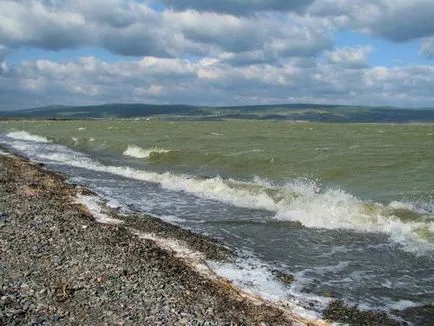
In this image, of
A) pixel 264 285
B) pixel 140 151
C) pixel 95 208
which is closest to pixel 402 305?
pixel 264 285

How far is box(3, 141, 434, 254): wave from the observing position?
1619 centimetres

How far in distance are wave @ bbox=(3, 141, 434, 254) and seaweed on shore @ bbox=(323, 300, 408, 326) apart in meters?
5.18

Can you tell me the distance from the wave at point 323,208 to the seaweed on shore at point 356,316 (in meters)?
5.18

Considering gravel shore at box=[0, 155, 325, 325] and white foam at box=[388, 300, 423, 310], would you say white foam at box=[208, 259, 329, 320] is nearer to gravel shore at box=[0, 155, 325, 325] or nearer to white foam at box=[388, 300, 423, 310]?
gravel shore at box=[0, 155, 325, 325]

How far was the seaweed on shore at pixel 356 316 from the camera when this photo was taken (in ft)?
29.5

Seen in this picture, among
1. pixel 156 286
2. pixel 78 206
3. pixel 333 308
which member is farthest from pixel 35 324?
pixel 78 206

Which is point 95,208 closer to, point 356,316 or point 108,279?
point 108,279

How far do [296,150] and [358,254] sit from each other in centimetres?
2856

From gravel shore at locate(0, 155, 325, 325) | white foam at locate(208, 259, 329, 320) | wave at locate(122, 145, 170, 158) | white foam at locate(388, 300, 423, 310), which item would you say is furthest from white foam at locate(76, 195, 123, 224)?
wave at locate(122, 145, 170, 158)

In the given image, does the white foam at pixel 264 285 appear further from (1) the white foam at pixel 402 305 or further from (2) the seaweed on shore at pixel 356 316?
(1) the white foam at pixel 402 305

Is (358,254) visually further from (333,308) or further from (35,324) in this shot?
(35,324)

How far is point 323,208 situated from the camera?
18719mm

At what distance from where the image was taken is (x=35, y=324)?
768 cm

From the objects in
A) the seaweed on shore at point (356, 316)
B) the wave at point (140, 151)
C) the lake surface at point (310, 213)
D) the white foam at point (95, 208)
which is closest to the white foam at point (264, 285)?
the lake surface at point (310, 213)
